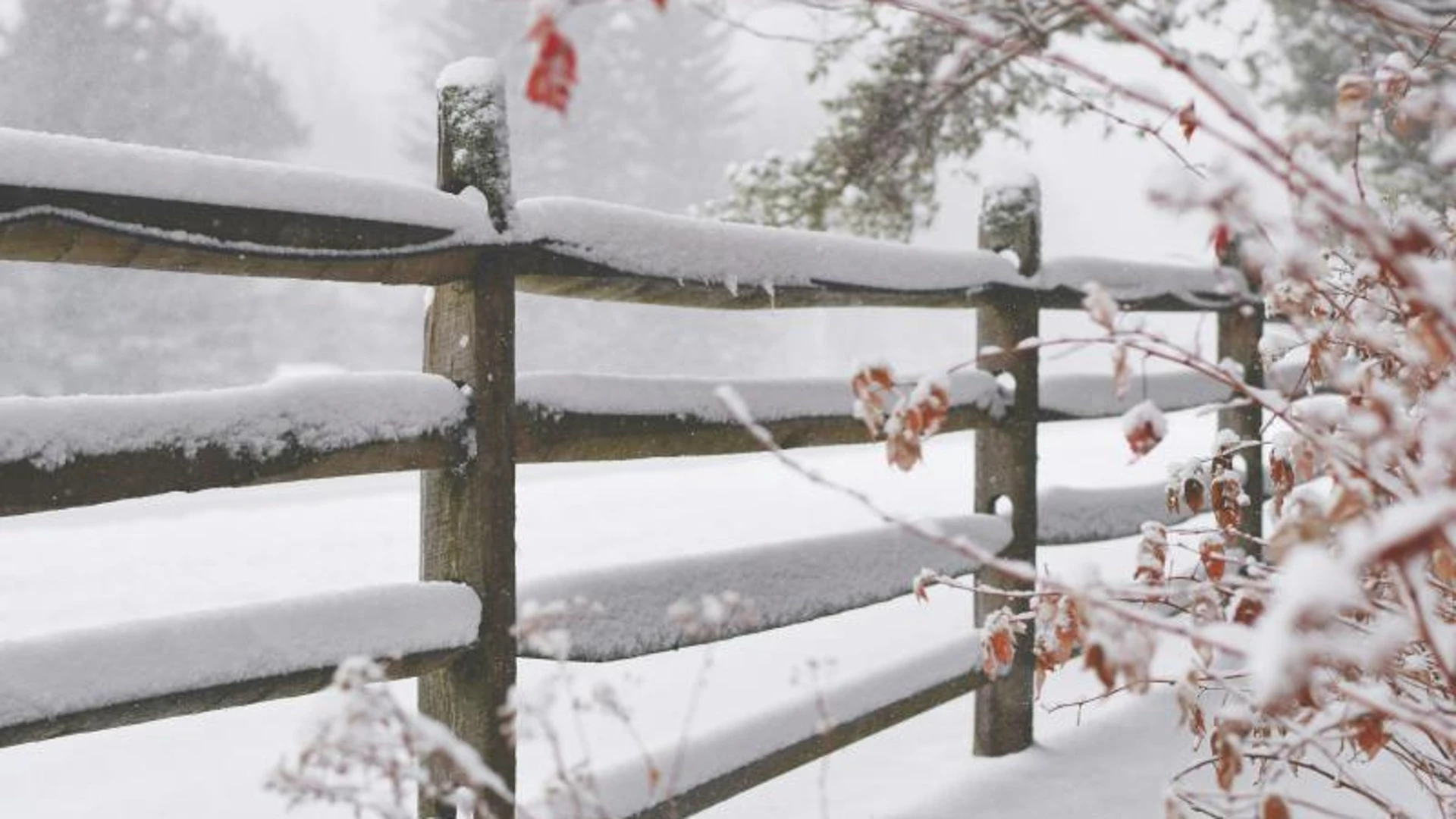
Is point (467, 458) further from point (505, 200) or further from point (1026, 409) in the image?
point (1026, 409)

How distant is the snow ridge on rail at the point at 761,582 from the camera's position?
2.47 meters

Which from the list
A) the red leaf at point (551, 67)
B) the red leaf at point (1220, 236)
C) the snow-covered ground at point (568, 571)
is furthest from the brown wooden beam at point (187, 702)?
the red leaf at point (1220, 236)

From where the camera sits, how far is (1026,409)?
3859mm

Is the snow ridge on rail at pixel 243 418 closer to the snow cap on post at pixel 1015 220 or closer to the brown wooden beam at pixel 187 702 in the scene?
the brown wooden beam at pixel 187 702

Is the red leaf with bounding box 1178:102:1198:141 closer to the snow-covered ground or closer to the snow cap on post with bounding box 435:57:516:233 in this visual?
the snow-covered ground

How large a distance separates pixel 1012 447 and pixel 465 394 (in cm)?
Result: 209

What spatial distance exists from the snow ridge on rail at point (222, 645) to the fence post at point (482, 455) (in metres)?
0.08

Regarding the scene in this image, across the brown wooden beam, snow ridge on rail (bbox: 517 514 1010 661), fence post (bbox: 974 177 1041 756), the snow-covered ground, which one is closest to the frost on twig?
the snow-covered ground

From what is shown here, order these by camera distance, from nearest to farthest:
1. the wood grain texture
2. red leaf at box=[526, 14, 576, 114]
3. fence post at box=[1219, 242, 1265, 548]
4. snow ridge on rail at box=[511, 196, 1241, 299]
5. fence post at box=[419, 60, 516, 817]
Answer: red leaf at box=[526, 14, 576, 114]
the wood grain texture
fence post at box=[419, 60, 516, 817]
snow ridge on rail at box=[511, 196, 1241, 299]
fence post at box=[1219, 242, 1265, 548]

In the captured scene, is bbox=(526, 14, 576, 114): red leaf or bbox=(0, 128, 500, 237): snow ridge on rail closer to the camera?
bbox=(526, 14, 576, 114): red leaf

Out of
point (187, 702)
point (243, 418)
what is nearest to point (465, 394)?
point (243, 418)

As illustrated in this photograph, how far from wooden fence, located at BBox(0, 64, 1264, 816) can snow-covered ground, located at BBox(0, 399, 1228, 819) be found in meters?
0.28

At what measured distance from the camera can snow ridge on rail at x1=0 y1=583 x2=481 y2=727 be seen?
1736mm

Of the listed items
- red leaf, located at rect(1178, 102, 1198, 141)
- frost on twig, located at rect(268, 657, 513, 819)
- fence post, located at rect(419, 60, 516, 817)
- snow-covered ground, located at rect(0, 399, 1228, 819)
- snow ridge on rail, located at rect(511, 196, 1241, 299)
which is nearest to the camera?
frost on twig, located at rect(268, 657, 513, 819)
